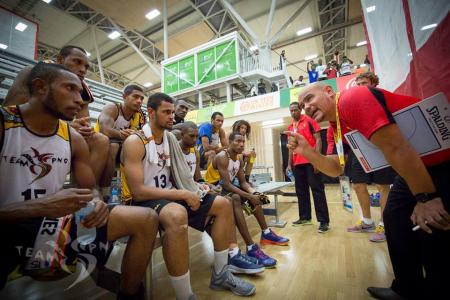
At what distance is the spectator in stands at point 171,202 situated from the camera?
1195 mm

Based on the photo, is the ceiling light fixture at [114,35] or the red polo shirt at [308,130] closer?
the red polo shirt at [308,130]

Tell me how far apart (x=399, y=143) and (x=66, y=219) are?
147 cm

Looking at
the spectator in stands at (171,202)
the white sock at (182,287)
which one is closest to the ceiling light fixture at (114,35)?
the spectator in stands at (171,202)

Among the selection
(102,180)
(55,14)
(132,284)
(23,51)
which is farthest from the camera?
(55,14)

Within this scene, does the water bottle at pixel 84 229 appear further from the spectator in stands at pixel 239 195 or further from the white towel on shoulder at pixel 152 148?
the spectator in stands at pixel 239 195

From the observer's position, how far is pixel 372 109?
39.2 inches

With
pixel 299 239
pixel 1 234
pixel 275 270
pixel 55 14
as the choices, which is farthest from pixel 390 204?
pixel 55 14

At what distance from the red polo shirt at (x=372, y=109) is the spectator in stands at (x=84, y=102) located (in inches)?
61.7

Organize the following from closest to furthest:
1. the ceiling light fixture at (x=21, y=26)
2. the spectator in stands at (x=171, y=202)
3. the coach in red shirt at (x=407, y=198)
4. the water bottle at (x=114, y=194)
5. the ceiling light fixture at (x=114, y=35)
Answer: the coach in red shirt at (x=407, y=198) → the spectator in stands at (x=171, y=202) → the water bottle at (x=114, y=194) → the ceiling light fixture at (x=21, y=26) → the ceiling light fixture at (x=114, y=35)

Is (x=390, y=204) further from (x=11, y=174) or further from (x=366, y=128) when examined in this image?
(x=11, y=174)

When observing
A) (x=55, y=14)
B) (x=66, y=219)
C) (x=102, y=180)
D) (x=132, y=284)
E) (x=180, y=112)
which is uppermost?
(x=55, y=14)

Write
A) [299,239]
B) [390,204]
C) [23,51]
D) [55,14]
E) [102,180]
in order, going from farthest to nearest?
[55,14], [23,51], [299,239], [102,180], [390,204]

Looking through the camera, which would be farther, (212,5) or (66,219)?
(212,5)

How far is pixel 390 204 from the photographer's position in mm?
1250
